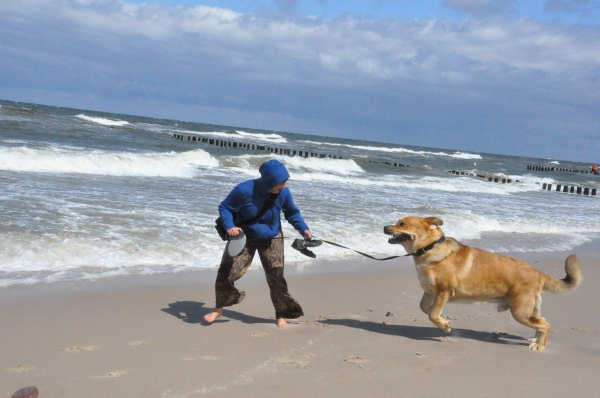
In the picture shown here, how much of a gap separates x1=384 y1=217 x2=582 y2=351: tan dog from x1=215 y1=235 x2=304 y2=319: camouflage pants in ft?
3.58

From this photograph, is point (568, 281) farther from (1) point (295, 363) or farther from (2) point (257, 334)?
(2) point (257, 334)

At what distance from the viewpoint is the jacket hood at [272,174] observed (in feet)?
16.9

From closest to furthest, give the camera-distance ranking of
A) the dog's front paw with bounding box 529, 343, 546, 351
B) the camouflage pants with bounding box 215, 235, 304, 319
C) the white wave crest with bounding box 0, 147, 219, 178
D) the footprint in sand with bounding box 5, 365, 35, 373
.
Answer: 1. the footprint in sand with bounding box 5, 365, 35, 373
2. the dog's front paw with bounding box 529, 343, 546, 351
3. the camouflage pants with bounding box 215, 235, 304, 319
4. the white wave crest with bounding box 0, 147, 219, 178

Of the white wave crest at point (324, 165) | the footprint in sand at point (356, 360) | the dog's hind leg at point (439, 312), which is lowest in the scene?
the footprint in sand at point (356, 360)

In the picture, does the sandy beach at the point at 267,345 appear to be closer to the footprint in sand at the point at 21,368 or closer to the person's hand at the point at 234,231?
the footprint in sand at the point at 21,368

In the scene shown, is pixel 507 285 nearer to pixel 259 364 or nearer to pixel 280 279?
pixel 280 279

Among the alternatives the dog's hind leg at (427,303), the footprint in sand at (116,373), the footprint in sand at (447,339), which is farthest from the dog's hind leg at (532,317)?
the footprint in sand at (116,373)

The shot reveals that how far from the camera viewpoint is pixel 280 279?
559 cm

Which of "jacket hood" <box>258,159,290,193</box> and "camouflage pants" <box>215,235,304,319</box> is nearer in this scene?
"jacket hood" <box>258,159,290,193</box>

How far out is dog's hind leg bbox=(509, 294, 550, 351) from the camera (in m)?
5.27

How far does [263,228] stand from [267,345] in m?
1.06

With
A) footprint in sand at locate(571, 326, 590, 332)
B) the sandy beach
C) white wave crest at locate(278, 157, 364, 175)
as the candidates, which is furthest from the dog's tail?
white wave crest at locate(278, 157, 364, 175)

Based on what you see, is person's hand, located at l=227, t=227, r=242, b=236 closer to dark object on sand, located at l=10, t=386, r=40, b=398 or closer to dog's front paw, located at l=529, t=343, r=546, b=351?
dark object on sand, located at l=10, t=386, r=40, b=398

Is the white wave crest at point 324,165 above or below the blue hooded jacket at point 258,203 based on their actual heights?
below
